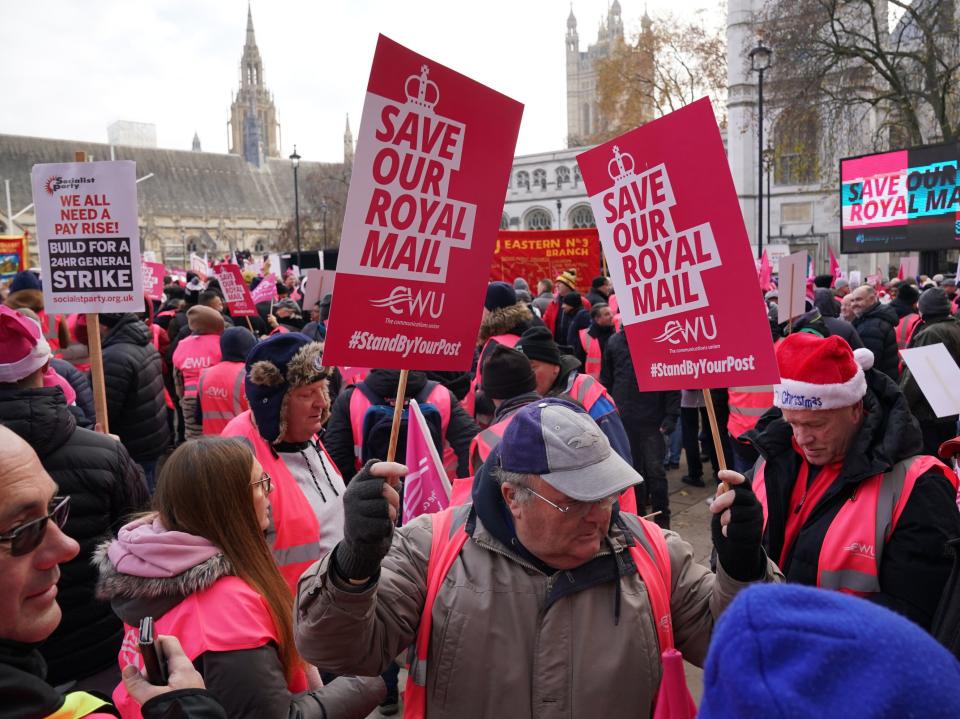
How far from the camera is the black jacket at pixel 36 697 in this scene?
4.13 feet

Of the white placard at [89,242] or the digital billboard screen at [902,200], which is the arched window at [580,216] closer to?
the digital billboard screen at [902,200]

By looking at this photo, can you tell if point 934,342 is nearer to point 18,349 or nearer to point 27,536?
point 18,349

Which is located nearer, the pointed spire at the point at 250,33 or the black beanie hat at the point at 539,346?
the black beanie hat at the point at 539,346

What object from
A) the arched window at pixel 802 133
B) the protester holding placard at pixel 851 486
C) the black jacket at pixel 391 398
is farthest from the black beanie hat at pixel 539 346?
the arched window at pixel 802 133

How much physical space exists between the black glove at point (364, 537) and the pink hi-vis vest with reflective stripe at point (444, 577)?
0.24 metres

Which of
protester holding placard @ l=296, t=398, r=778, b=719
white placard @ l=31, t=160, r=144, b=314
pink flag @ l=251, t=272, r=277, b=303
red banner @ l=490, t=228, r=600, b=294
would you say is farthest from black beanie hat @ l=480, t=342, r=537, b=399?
red banner @ l=490, t=228, r=600, b=294

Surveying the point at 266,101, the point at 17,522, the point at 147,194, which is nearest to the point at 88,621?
the point at 17,522

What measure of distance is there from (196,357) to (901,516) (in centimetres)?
558

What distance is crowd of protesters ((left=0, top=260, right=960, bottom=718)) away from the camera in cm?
142

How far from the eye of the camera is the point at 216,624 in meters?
2.00

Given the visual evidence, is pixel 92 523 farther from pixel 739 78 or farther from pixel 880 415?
pixel 739 78

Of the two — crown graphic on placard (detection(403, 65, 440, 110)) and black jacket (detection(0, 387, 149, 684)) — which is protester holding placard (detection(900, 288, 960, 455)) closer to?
crown graphic on placard (detection(403, 65, 440, 110))

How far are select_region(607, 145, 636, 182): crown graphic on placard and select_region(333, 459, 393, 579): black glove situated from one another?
148cm

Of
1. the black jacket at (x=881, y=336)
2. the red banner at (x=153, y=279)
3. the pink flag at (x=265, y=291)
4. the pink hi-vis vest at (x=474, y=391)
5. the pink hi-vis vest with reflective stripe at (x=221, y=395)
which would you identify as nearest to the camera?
the pink hi-vis vest at (x=474, y=391)
